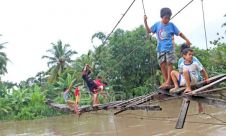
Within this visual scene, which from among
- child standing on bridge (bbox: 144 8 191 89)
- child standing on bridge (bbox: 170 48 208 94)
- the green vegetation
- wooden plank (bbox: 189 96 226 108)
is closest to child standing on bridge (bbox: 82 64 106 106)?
child standing on bridge (bbox: 144 8 191 89)

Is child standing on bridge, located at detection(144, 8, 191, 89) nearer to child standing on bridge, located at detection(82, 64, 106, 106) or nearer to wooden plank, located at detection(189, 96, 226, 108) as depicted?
wooden plank, located at detection(189, 96, 226, 108)

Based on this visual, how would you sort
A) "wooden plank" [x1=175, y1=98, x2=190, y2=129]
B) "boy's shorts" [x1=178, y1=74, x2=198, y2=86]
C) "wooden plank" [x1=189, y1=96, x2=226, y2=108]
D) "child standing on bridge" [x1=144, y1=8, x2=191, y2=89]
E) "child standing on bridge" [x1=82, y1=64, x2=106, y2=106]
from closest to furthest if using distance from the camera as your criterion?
"wooden plank" [x1=189, y1=96, x2=226, y2=108], "wooden plank" [x1=175, y1=98, x2=190, y2=129], "boy's shorts" [x1=178, y1=74, x2=198, y2=86], "child standing on bridge" [x1=144, y1=8, x2=191, y2=89], "child standing on bridge" [x1=82, y1=64, x2=106, y2=106]

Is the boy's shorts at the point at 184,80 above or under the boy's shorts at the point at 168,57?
under

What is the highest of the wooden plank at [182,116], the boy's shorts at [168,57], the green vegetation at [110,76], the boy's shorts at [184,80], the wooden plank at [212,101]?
the green vegetation at [110,76]

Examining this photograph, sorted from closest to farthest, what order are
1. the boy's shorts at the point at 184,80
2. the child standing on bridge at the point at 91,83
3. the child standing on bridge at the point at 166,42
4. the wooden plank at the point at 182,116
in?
the wooden plank at the point at 182,116 < the boy's shorts at the point at 184,80 < the child standing on bridge at the point at 166,42 < the child standing on bridge at the point at 91,83

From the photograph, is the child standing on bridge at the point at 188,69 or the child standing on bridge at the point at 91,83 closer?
the child standing on bridge at the point at 188,69

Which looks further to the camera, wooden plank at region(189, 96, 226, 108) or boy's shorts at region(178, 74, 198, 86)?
boy's shorts at region(178, 74, 198, 86)

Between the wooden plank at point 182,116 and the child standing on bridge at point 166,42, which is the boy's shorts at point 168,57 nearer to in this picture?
the child standing on bridge at point 166,42

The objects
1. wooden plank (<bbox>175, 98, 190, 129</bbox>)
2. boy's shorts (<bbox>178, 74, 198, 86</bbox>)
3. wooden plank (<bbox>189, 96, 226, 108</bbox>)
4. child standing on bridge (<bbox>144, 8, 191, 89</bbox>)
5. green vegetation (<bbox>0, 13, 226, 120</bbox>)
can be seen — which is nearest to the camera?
wooden plank (<bbox>189, 96, 226, 108</bbox>)

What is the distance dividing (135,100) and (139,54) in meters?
20.5

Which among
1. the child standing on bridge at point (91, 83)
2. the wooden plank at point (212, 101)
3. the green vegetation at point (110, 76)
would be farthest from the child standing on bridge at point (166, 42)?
the green vegetation at point (110, 76)

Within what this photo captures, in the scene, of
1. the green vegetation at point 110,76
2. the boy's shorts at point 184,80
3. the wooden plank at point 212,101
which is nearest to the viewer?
the wooden plank at point 212,101

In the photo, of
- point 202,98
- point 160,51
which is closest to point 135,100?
point 160,51

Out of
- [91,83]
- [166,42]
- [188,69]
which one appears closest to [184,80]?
[188,69]
